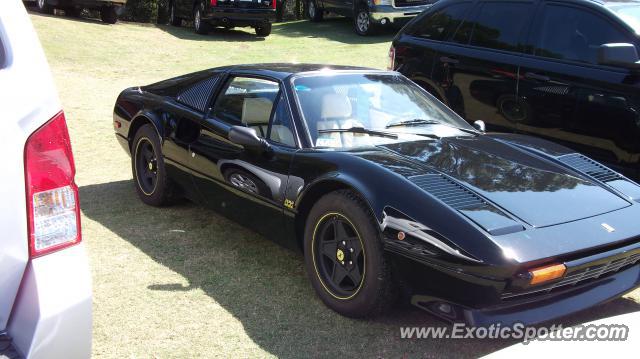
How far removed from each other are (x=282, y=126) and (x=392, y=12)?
12386mm

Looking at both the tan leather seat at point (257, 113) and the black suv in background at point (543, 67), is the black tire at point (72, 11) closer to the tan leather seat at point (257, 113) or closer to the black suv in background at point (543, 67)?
the black suv in background at point (543, 67)

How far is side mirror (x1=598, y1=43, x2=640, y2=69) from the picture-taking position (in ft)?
16.3

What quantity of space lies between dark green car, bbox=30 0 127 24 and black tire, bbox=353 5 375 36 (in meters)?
5.79

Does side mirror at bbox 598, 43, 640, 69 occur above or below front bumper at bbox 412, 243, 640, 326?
above

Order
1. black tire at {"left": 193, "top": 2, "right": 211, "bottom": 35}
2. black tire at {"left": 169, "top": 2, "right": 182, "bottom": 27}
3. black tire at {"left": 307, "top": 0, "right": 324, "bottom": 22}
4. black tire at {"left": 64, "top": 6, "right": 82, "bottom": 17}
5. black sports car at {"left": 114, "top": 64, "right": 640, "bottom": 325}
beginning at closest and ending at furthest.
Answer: black sports car at {"left": 114, "top": 64, "right": 640, "bottom": 325}
black tire at {"left": 193, "top": 2, "right": 211, "bottom": 35}
black tire at {"left": 64, "top": 6, "right": 82, "bottom": 17}
black tire at {"left": 169, "top": 2, "right": 182, "bottom": 27}
black tire at {"left": 307, "top": 0, "right": 324, "bottom": 22}

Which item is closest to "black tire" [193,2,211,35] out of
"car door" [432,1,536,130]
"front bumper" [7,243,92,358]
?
"car door" [432,1,536,130]

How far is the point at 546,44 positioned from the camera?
5785 mm

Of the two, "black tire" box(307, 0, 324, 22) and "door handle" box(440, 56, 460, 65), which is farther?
"black tire" box(307, 0, 324, 22)

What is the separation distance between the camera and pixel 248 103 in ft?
14.8

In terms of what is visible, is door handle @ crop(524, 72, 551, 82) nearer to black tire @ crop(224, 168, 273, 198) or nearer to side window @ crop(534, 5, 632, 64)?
side window @ crop(534, 5, 632, 64)

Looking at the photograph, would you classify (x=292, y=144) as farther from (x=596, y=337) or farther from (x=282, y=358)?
(x=596, y=337)

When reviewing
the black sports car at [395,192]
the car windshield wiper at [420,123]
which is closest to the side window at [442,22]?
the black sports car at [395,192]

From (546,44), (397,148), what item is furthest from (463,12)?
(397,148)

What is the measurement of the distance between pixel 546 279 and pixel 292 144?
1.70 m
